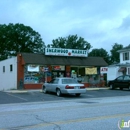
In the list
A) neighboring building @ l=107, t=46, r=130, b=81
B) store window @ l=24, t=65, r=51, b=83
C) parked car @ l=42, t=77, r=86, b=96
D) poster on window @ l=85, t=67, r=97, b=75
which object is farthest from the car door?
neighboring building @ l=107, t=46, r=130, b=81

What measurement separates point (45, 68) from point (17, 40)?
36702 millimetres

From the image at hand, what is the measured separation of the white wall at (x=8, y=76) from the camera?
29031 millimetres

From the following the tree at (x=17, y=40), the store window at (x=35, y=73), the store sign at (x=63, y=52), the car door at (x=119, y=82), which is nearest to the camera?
the car door at (x=119, y=82)

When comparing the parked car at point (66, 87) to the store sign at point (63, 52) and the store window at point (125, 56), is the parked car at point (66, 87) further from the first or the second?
the store window at point (125, 56)

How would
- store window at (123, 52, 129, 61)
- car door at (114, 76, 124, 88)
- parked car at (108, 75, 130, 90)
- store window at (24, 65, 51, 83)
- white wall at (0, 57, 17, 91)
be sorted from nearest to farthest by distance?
1. parked car at (108, 75, 130, 90)
2. car door at (114, 76, 124, 88)
3. store window at (24, 65, 51, 83)
4. white wall at (0, 57, 17, 91)
5. store window at (123, 52, 129, 61)

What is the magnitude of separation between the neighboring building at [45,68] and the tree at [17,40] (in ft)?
93.3

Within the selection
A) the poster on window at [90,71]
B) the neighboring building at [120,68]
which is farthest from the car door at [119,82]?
the neighboring building at [120,68]

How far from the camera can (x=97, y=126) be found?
26.0ft

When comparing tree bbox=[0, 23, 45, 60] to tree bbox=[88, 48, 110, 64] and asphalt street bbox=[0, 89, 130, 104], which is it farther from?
asphalt street bbox=[0, 89, 130, 104]

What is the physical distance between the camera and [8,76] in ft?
102

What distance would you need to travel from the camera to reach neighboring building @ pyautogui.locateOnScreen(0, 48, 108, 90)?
2819 centimetres

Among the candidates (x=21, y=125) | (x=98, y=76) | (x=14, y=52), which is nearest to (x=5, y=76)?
(x=98, y=76)

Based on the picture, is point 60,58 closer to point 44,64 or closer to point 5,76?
point 44,64

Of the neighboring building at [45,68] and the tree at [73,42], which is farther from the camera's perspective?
the tree at [73,42]
